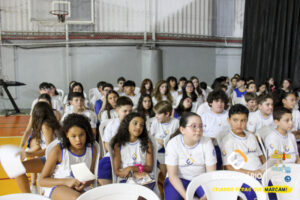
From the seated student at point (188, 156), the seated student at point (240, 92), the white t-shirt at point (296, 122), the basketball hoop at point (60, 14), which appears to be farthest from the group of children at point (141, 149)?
the basketball hoop at point (60, 14)

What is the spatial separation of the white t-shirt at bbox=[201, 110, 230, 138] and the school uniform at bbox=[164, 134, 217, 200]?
0.95 metres

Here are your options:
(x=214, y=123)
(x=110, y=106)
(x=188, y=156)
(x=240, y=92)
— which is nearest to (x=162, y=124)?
(x=214, y=123)

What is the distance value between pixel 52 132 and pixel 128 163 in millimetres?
875

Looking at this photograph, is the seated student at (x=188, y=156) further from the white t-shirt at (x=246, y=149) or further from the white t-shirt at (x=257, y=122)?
the white t-shirt at (x=257, y=122)

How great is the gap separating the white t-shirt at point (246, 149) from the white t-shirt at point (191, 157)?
223 millimetres

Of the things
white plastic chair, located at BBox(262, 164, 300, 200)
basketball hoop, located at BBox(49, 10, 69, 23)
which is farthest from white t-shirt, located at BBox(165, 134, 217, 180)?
basketball hoop, located at BBox(49, 10, 69, 23)

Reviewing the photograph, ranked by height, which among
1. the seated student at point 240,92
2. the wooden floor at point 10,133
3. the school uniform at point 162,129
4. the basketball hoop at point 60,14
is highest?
the basketball hoop at point 60,14

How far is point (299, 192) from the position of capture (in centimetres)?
184

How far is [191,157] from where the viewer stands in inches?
80.9

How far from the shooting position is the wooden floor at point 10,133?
299 cm

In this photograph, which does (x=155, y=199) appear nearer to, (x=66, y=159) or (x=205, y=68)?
(x=66, y=159)

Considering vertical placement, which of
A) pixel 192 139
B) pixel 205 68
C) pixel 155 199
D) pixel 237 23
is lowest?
pixel 155 199

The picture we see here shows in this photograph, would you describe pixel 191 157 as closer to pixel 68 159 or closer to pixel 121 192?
pixel 121 192

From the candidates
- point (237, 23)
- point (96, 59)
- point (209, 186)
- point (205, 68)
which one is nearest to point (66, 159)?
point (209, 186)
